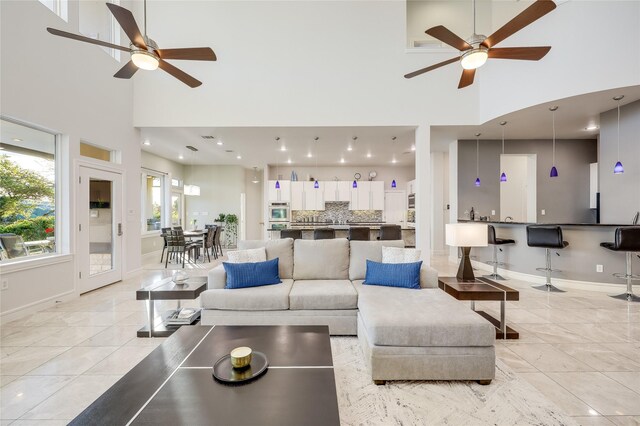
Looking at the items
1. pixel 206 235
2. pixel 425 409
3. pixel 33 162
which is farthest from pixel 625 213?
pixel 33 162

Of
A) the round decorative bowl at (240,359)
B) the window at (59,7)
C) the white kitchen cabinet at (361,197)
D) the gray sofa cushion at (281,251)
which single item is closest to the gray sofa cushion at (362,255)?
the gray sofa cushion at (281,251)

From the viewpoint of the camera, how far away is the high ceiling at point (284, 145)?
19.2 ft

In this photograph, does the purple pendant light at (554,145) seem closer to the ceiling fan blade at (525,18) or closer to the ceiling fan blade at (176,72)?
the ceiling fan blade at (525,18)

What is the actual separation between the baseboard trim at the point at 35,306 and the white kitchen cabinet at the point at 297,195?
A: 5.86 meters

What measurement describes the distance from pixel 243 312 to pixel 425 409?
1818 millimetres

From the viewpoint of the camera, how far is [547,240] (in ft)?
15.1

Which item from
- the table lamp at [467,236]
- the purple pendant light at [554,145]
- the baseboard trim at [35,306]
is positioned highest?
the purple pendant light at [554,145]

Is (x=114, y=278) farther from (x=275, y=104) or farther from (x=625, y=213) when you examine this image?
(x=625, y=213)

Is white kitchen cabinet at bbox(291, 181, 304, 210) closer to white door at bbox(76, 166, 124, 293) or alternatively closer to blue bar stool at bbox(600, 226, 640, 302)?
white door at bbox(76, 166, 124, 293)

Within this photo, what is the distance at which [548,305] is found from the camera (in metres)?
3.90

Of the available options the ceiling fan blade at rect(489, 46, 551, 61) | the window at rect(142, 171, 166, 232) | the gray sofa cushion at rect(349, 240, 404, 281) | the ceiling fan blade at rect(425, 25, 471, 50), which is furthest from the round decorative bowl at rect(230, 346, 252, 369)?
the window at rect(142, 171, 166, 232)

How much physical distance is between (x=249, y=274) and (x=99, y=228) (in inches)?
141

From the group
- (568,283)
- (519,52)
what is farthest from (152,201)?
(568,283)

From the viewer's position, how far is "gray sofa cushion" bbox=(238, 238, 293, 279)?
3.48 metres
